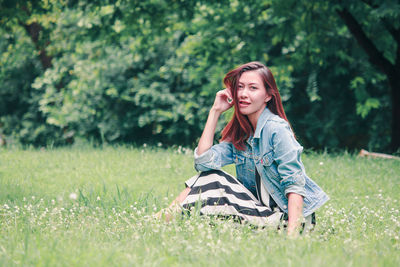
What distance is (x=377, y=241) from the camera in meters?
3.12

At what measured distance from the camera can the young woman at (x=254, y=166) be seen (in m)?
3.32

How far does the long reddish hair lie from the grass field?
0.84 meters

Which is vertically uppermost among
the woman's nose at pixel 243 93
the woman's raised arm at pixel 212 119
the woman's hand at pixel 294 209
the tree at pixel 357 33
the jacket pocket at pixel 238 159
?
the tree at pixel 357 33

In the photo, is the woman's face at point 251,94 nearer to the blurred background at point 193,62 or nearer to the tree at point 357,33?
the blurred background at point 193,62

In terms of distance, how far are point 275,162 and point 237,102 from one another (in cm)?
63

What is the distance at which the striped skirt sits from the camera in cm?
338

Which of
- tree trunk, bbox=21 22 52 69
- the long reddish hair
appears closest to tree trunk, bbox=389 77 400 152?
the long reddish hair

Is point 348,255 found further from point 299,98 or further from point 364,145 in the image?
point 364,145

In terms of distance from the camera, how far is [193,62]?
11.3 meters

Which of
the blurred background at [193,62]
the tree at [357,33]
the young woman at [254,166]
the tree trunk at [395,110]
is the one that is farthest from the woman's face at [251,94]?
the tree trunk at [395,110]

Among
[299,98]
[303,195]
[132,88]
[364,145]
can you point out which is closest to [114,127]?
[132,88]

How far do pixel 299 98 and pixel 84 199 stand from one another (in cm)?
854

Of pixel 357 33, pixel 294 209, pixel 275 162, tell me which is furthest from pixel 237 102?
pixel 357 33

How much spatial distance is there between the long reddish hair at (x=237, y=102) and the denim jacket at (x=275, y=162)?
0.29 feet
